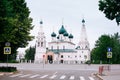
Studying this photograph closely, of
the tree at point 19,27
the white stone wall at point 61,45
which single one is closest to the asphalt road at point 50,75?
the tree at point 19,27

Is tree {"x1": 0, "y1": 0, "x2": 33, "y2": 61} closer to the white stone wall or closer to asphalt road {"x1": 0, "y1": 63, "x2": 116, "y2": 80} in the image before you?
asphalt road {"x1": 0, "y1": 63, "x2": 116, "y2": 80}

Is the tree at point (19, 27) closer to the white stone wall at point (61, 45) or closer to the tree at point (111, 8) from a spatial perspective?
the tree at point (111, 8)

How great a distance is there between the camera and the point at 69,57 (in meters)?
184

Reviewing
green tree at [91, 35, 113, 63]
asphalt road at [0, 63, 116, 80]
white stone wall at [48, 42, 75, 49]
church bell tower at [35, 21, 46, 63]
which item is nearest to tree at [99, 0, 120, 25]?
asphalt road at [0, 63, 116, 80]

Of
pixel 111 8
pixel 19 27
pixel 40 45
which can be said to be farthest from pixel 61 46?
pixel 111 8

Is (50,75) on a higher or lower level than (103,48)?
lower

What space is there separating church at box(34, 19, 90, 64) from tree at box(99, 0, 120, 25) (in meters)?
142

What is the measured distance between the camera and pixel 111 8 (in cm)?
2783

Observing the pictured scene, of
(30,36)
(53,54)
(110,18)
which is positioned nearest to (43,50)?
(53,54)

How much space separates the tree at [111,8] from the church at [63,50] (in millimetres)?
142427

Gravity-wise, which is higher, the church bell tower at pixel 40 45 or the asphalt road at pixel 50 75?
the church bell tower at pixel 40 45

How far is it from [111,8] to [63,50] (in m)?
158

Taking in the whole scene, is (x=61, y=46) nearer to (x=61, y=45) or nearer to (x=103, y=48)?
(x=61, y=45)

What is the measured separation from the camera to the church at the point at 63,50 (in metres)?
173
